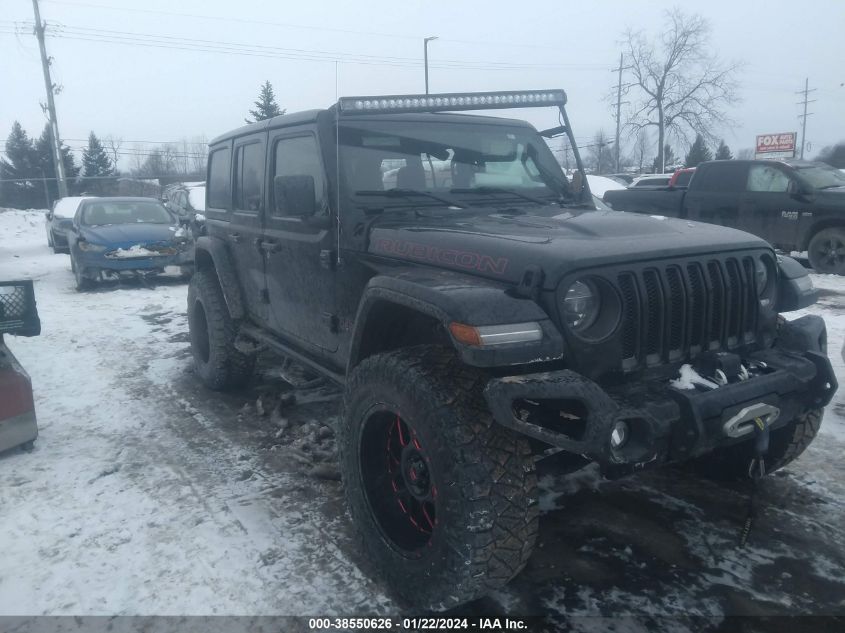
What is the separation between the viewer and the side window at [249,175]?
4.57 meters

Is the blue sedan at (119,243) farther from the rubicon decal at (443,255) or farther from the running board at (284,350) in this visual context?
the rubicon decal at (443,255)

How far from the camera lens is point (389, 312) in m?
3.08

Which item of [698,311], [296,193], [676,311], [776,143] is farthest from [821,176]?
[776,143]

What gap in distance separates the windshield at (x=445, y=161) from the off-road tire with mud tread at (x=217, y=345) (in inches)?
87.4

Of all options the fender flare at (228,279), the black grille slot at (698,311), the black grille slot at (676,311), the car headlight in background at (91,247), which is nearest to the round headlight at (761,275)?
the black grille slot at (698,311)

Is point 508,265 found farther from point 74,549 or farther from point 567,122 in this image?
point 74,549

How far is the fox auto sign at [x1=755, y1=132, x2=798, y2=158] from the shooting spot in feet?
128

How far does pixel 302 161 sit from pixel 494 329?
2091 millimetres

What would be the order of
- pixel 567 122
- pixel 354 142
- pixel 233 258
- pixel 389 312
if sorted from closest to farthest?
pixel 389 312, pixel 354 142, pixel 567 122, pixel 233 258

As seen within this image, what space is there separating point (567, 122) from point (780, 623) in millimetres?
2954

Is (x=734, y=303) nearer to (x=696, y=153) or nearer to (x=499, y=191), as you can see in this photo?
(x=499, y=191)

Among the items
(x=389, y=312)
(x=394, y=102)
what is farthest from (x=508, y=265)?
(x=394, y=102)

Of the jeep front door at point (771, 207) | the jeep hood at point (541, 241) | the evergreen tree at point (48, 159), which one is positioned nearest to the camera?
the jeep hood at point (541, 241)

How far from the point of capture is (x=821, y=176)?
10.9m
